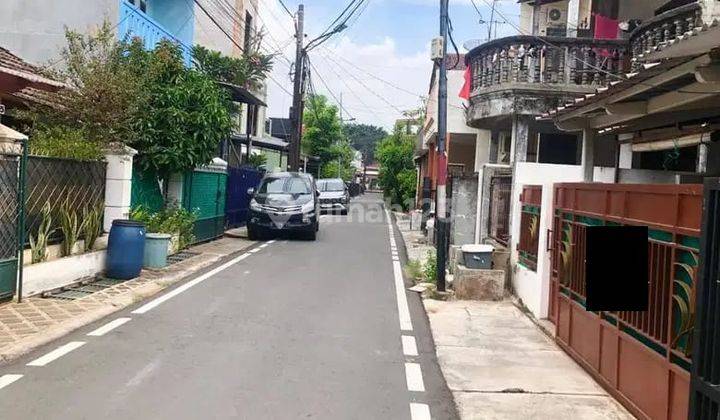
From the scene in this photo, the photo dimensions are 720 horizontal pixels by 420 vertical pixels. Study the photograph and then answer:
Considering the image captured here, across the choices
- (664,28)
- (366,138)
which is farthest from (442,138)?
(366,138)

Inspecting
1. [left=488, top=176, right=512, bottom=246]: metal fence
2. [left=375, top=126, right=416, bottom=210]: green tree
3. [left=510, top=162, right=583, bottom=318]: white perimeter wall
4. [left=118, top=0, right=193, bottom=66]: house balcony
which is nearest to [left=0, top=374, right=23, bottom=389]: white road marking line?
[left=510, top=162, right=583, bottom=318]: white perimeter wall

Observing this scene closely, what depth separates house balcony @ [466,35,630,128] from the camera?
12766mm

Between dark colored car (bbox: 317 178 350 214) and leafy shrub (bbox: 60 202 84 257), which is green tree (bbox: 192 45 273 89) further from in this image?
dark colored car (bbox: 317 178 350 214)

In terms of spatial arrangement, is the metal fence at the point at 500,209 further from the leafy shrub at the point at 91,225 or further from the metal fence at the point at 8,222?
the metal fence at the point at 8,222

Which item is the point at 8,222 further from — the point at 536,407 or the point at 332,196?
the point at 332,196

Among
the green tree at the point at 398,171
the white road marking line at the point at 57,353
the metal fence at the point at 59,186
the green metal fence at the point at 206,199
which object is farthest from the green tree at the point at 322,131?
the white road marking line at the point at 57,353

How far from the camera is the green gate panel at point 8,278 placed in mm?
A: 8266

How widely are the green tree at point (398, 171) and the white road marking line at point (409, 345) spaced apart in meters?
31.6

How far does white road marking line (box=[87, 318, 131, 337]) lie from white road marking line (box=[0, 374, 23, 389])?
1575 millimetres

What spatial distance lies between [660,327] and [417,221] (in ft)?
68.0

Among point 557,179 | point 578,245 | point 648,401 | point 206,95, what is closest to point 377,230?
point 206,95

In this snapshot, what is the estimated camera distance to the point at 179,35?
814 inches

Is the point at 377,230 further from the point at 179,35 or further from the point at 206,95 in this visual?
the point at 206,95

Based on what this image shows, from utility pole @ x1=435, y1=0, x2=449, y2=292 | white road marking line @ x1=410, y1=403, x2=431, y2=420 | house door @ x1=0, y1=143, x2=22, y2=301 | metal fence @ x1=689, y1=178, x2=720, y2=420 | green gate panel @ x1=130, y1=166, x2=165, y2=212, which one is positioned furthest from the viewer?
green gate panel @ x1=130, y1=166, x2=165, y2=212
